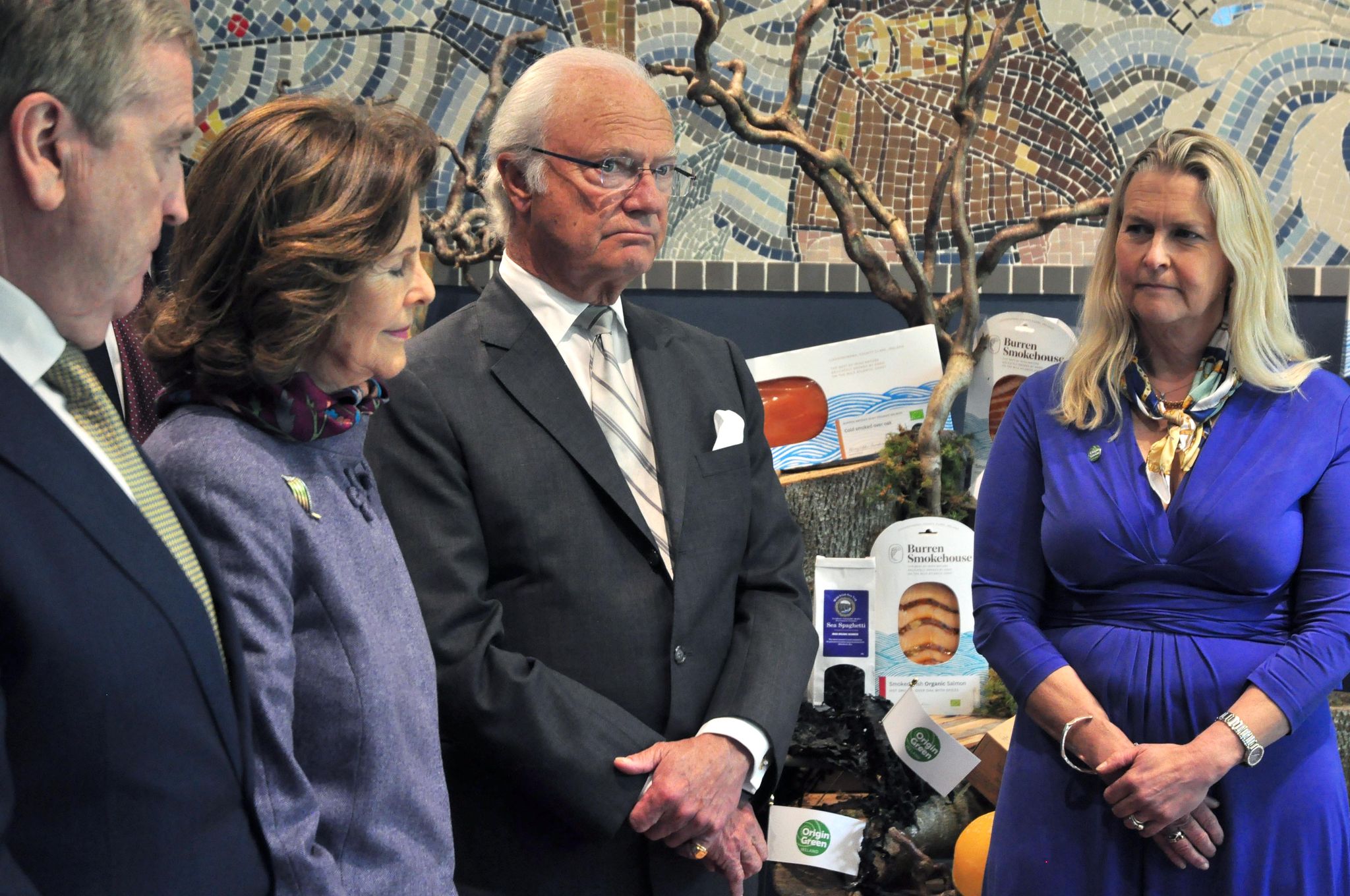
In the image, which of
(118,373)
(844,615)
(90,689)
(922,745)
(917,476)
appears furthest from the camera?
(917,476)

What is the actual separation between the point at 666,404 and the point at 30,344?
3.51 ft

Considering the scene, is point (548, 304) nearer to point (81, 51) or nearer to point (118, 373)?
point (118, 373)

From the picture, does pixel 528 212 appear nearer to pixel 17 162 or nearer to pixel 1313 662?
pixel 17 162

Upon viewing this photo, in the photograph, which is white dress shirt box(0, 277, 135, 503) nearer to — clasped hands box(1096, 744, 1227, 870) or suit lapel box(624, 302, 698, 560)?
suit lapel box(624, 302, 698, 560)

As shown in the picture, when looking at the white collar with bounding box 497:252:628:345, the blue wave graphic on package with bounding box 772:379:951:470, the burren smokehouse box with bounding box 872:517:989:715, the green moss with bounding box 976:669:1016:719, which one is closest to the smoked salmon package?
the blue wave graphic on package with bounding box 772:379:951:470

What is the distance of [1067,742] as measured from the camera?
1944mm

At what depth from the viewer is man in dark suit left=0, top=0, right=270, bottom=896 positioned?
0.85 metres

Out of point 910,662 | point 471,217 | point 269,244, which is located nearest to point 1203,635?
point 910,662

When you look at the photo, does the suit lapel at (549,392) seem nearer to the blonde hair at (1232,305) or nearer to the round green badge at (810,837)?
the blonde hair at (1232,305)

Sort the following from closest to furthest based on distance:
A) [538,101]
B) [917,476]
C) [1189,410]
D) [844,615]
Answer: [538,101], [1189,410], [844,615], [917,476]

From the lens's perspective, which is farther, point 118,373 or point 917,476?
point 917,476

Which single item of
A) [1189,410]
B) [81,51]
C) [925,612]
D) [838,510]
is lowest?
[925,612]

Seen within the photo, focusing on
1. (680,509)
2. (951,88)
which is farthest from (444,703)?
(951,88)

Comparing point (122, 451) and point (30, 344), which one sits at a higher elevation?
point (30, 344)
